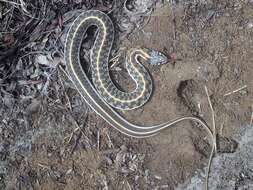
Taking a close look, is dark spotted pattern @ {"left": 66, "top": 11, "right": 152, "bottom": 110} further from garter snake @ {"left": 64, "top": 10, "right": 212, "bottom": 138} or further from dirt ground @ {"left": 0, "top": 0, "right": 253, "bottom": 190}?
dirt ground @ {"left": 0, "top": 0, "right": 253, "bottom": 190}

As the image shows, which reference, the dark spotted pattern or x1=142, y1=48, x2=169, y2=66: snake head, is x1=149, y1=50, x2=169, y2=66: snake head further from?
the dark spotted pattern

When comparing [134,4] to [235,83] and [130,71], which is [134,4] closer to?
[130,71]

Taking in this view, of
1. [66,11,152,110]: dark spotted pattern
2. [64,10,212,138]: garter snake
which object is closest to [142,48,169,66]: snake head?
[64,10,212,138]: garter snake

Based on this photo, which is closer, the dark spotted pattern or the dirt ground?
the dirt ground

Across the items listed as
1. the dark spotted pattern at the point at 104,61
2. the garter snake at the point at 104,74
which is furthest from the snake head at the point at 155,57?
the dark spotted pattern at the point at 104,61

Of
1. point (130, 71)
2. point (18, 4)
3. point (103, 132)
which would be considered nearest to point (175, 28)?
point (130, 71)

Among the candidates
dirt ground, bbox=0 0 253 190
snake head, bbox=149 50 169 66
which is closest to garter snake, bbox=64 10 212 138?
snake head, bbox=149 50 169 66
